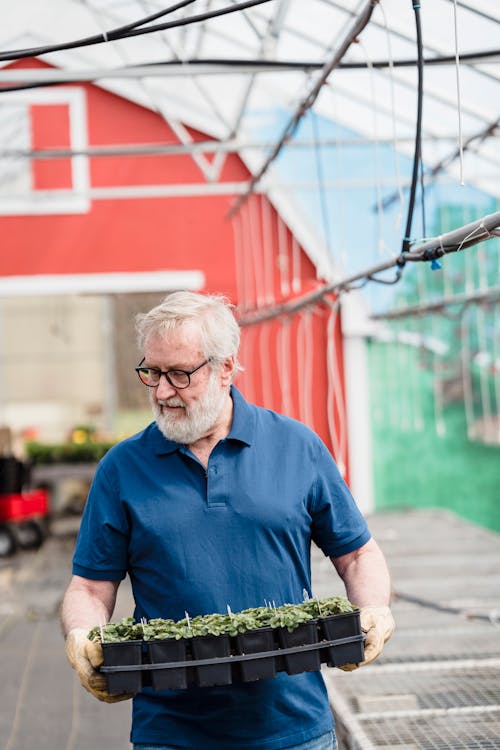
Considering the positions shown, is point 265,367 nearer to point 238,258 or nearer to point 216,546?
point 238,258

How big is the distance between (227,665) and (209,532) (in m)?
0.25

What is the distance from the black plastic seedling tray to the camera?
1.83 meters

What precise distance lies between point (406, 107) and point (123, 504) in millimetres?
5441

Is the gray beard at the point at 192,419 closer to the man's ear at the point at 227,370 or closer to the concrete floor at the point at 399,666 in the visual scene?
the man's ear at the point at 227,370

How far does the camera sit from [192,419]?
2023 millimetres

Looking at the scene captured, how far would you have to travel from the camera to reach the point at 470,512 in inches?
373

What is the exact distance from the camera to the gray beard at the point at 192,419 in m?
2.01

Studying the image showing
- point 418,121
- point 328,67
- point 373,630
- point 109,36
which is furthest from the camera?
point 328,67

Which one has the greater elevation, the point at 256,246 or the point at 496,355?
the point at 256,246

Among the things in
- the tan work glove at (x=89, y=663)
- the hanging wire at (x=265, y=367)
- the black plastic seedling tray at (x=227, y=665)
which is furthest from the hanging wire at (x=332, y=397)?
the tan work glove at (x=89, y=663)

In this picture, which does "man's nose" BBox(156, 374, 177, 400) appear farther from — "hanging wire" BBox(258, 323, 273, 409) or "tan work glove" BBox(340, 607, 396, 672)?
"hanging wire" BBox(258, 323, 273, 409)

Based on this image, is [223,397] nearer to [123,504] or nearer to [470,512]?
[123,504]

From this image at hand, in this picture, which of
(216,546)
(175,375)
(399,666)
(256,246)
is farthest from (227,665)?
(256,246)

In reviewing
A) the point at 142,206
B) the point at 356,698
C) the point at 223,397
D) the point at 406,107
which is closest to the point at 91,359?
the point at 142,206
